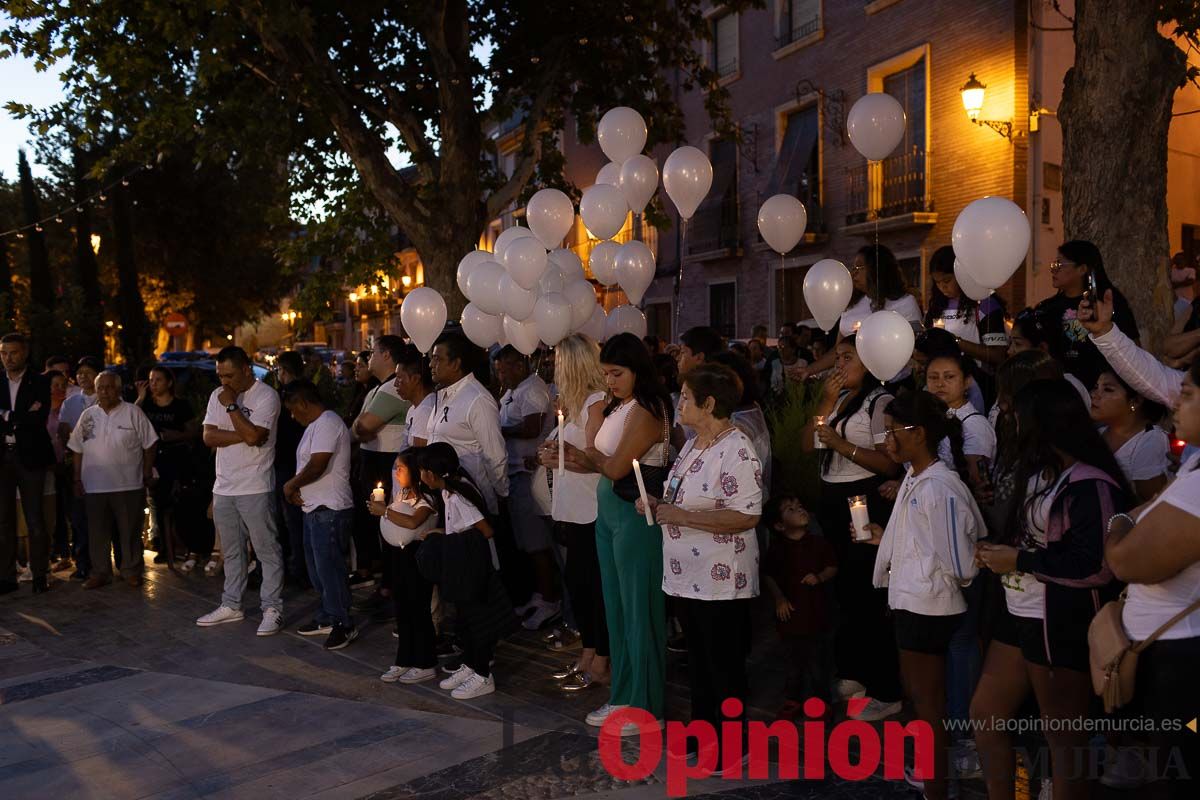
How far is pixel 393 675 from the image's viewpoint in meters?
5.71

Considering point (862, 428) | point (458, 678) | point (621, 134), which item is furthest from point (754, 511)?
point (621, 134)

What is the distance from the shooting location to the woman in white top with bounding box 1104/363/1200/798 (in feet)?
8.13

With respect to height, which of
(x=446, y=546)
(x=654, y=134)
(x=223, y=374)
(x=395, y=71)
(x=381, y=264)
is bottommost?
(x=446, y=546)

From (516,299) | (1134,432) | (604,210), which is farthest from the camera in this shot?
(604,210)

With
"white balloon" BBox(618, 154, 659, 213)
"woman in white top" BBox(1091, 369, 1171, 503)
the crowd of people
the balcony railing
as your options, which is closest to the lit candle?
the crowd of people

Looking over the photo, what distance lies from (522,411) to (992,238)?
3.46m

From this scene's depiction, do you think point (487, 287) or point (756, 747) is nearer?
point (756, 747)

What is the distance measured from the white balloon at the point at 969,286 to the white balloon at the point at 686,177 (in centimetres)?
184

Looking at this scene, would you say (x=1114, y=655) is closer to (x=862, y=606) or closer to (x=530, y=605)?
(x=862, y=606)

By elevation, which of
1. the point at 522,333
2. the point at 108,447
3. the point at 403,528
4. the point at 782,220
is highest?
the point at 782,220

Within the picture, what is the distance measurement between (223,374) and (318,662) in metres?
2.16

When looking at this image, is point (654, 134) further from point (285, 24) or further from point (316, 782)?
point (316, 782)

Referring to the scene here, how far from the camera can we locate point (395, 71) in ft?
42.8

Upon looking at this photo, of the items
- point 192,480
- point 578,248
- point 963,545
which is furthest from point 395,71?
point 578,248
